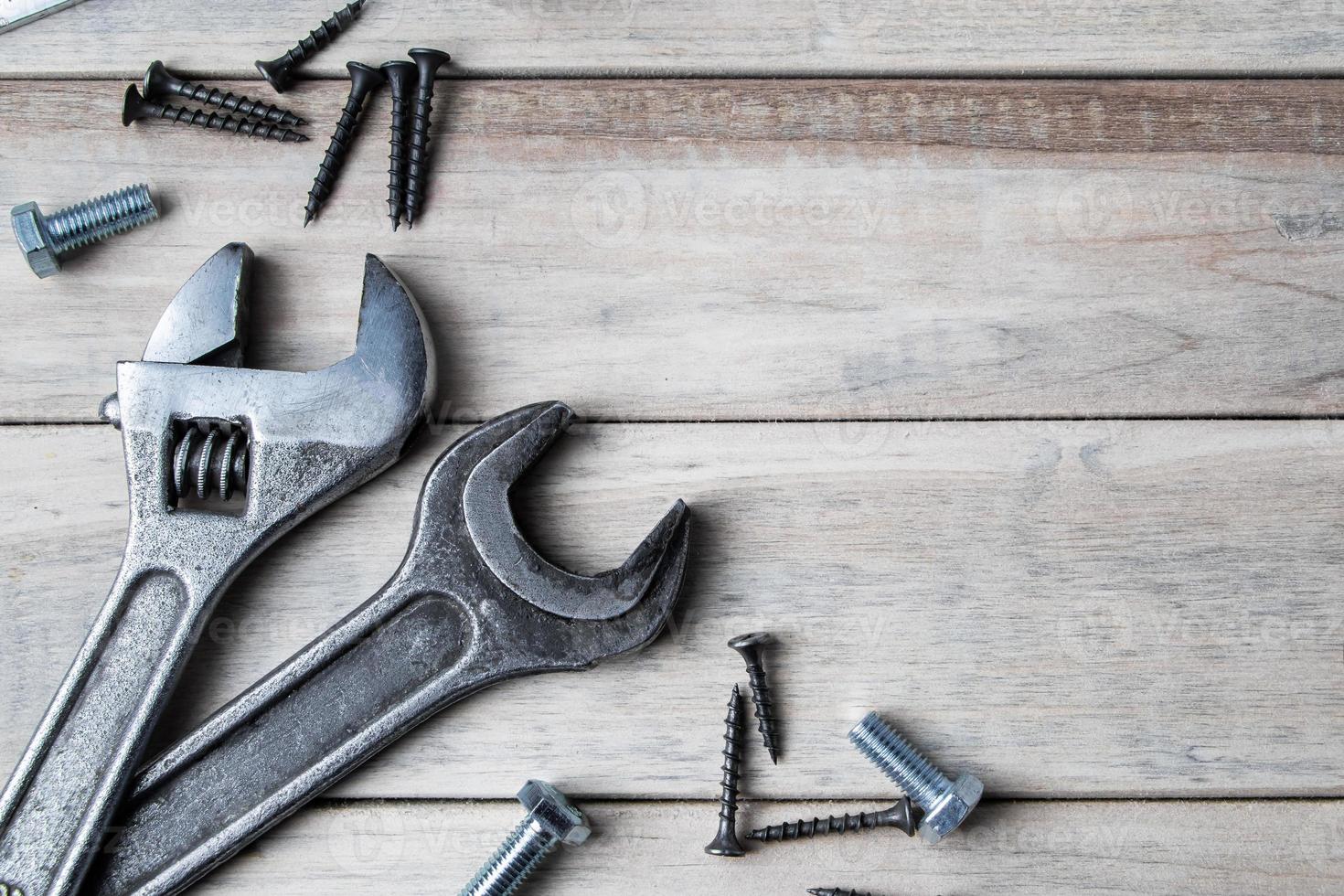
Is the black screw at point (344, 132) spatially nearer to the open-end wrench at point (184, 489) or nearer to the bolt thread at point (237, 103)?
the bolt thread at point (237, 103)

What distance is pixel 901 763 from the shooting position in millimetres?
1096

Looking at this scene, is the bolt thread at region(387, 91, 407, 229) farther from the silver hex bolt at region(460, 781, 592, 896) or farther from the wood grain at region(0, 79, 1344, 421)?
the silver hex bolt at region(460, 781, 592, 896)

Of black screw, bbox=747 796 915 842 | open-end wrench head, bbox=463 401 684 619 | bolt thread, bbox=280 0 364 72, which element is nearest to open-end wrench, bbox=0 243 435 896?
open-end wrench head, bbox=463 401 684 619

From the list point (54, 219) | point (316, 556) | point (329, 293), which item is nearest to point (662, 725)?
point (316, 556)

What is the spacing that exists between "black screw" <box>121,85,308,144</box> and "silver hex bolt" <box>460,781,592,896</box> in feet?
2.75

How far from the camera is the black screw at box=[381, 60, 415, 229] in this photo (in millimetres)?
1142

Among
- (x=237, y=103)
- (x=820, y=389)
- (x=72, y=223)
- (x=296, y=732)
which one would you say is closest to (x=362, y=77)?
(x=237, y=103)

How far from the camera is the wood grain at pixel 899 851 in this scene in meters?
1.14

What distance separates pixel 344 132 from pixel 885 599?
33.7 inches

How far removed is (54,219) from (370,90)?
0.39m

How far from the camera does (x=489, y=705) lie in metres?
1.15

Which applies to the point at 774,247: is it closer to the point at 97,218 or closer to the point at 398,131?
the point at 398,131

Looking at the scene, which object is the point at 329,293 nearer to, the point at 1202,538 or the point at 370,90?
the point at 370,90

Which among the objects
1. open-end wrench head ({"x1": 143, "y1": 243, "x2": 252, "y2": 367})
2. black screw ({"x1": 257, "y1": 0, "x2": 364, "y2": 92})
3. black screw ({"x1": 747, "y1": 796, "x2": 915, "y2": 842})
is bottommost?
black screw ({"x1": 747, "y1": 796, "x2": 915, "y2": 842})
